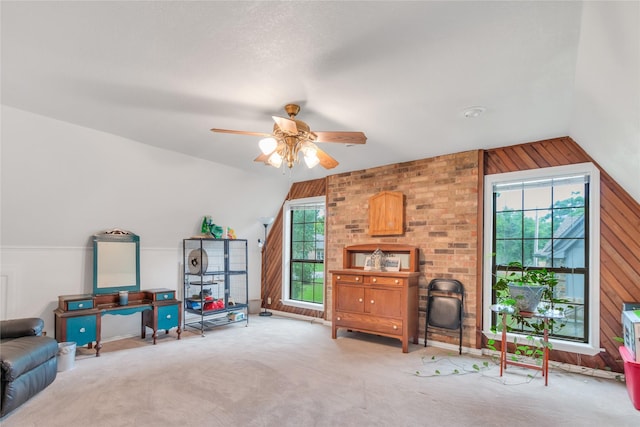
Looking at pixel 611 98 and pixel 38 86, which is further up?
pixel 38 86

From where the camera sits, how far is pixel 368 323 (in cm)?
477

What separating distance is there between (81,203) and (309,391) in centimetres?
349

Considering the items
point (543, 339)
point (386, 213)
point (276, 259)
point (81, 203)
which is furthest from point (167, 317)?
point (543, 339)

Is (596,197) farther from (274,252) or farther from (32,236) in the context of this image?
(32,236)

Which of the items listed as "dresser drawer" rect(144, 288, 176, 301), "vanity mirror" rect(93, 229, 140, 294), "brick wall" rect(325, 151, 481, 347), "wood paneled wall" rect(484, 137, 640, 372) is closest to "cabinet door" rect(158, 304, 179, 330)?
"dresser drawer" rect(144, 288, 176, 301)

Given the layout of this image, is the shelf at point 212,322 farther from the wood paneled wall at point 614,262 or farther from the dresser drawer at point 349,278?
the wood paneled wall at point 614,262

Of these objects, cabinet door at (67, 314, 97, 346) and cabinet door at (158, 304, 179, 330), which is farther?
cabinet door at (158, 304, 179, 330)

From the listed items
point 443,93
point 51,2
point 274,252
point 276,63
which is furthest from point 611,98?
point 274,252

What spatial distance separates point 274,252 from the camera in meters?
6.95

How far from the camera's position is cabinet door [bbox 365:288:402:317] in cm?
454

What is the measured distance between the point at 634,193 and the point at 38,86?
210 inches

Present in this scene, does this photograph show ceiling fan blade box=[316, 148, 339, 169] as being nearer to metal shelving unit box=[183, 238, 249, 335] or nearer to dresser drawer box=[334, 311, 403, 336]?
dresser drawer box=[334, 311, 403, 336]

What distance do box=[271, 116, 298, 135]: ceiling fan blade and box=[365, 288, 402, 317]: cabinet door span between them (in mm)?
2633

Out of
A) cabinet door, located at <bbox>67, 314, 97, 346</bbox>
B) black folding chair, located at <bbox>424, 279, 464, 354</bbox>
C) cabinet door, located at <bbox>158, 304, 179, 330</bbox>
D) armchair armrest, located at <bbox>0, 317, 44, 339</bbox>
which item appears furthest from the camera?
cabinet door, located at <bbox>158, 304, 179, 330</bbox>
